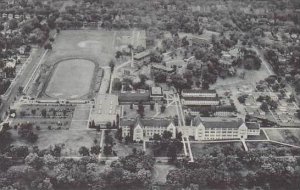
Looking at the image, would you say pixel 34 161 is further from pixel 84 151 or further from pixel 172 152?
pixel 172 152

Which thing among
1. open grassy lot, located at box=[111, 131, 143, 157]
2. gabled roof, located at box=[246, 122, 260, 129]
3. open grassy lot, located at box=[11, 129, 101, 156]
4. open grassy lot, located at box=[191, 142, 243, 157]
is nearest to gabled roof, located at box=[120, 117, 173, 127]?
open grassy lot, located at box=[111, 131, 143, 157]

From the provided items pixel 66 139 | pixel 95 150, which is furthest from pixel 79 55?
pixel 95 150

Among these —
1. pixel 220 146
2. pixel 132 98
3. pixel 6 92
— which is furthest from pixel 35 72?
pixel 220 146

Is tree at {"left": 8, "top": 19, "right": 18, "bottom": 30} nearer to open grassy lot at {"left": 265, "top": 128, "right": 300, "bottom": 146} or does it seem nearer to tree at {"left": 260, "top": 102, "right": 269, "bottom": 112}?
tree at {"left": 260, "top": 102, "right": 269, "bottom": 112}

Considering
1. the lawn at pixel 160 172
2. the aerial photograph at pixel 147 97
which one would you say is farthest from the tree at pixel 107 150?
the lawn at pixel 160 172

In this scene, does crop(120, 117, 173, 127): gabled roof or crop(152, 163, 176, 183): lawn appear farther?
crop(120, 117, 173, 127): gabled roof

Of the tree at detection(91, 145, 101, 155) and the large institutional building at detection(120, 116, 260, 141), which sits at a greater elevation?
the large institutional building at detection(120, 116, 260, 141)

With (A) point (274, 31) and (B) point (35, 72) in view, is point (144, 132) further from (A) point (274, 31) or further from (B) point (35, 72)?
(A) point (274, 31)
